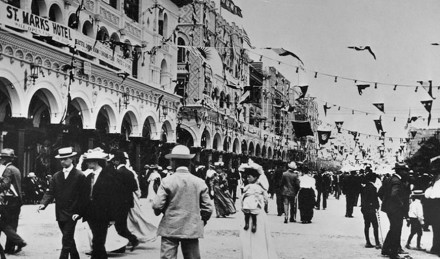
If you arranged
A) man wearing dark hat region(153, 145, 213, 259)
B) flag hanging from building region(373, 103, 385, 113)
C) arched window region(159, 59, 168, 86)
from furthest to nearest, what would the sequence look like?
arched window region(159, 59, 168, 86) < flag hanging from building region(373, 103, 385, 113) < man wearing dark hat region(153, 145, 213, 259)

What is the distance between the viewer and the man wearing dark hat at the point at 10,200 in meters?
8.89

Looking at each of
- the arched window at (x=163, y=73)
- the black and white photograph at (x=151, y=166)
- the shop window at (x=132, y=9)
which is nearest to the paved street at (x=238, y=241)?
the black and white photograph at (x=151, y=166)

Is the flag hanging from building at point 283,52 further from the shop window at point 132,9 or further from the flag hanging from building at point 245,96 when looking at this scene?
the shop window at point 132,9

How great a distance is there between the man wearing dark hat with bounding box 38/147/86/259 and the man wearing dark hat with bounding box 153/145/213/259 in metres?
1.80

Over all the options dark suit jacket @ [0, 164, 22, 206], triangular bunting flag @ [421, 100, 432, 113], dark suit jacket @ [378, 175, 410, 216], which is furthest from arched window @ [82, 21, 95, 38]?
dark suit jacket @ [378, 175, 410, 216]

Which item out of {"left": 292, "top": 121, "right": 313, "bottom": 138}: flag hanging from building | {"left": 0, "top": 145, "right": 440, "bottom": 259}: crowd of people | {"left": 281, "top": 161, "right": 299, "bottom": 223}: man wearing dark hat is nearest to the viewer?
{"left": 0, "top": 145, "right": 440, "bottom": 259}: crowd of people

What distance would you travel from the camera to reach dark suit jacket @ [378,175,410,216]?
380 inches

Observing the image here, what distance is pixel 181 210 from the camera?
6.20 metres

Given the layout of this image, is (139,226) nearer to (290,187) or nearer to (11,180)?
(11,180)

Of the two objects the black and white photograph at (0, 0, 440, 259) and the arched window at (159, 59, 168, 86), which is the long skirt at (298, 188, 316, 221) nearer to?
the black and white photograph at (0, 0, 440, 259)

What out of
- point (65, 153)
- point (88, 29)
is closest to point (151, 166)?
point (88, 29)

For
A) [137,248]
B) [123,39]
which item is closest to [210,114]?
[123,39]

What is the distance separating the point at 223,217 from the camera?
57.0 feet

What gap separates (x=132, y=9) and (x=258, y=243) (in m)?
23.4
